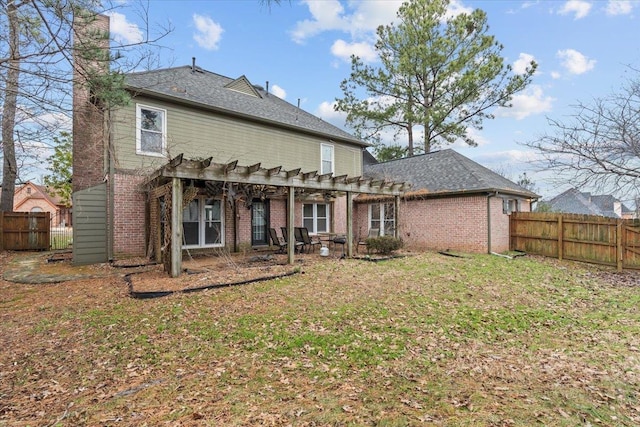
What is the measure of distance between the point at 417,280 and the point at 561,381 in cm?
438

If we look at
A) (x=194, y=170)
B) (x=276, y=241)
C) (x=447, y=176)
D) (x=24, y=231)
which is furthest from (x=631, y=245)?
(x=24, y=231)

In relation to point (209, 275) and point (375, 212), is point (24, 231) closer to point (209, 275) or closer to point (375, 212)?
point (209, 275)

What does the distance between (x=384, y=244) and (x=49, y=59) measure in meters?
9.82

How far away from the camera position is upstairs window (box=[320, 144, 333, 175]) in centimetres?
1516

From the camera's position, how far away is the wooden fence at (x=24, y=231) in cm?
1309

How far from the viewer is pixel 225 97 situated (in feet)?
43.0

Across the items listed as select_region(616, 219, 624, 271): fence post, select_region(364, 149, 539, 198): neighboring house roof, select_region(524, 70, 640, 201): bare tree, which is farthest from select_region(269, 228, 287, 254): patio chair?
select_region(616, 219, 624, 271): fence post

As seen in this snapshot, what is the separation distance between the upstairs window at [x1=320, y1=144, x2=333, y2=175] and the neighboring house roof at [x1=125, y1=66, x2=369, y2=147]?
0.55 m

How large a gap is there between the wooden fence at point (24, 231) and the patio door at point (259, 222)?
344 inches

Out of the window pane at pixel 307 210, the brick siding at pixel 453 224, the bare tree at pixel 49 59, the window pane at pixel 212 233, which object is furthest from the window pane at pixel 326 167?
the bare tree at pixel 49 59

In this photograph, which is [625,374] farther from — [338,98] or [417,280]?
[338,98]

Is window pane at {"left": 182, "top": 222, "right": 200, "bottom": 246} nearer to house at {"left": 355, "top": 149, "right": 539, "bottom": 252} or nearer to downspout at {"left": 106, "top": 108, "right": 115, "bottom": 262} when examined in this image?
downspout at {"left": 106, "top": 108, "right": 115, "bottom": 262}

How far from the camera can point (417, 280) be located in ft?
25.3

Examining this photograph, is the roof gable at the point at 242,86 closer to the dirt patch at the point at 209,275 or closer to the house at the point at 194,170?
the house at the point at 194,170
